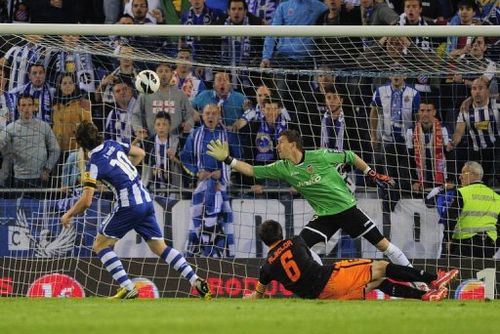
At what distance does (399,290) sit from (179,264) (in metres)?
2.54

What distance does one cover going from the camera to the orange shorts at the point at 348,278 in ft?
47.2

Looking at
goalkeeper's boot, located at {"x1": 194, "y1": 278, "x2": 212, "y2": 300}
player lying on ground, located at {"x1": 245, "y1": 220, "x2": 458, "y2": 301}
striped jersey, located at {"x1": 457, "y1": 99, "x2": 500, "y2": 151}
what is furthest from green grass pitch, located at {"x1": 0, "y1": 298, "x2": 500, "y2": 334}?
striped jersey, located at {"x1": 457, "y1": 99, "x2": 500, "y2": 151}

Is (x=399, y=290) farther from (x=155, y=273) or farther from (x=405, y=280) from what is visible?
(x=155, y=273)

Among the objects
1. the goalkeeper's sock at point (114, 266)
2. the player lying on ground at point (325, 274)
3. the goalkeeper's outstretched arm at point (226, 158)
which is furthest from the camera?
the goalkeeper's outstretched arm at point (226, 158)

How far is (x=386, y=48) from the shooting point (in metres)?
17.8

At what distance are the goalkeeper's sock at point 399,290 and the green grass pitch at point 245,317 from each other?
1.57 ft

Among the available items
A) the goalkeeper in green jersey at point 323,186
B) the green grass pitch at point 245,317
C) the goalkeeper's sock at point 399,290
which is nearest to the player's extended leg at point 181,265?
the green grass pitch at point 245,317

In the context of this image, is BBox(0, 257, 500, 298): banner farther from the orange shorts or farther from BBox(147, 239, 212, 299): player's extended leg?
the orange shorts

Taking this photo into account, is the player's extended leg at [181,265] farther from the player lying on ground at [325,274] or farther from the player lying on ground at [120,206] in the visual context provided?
the player lying on ground at [325,274]

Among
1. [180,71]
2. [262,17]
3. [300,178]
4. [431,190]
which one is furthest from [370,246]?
[262,17]

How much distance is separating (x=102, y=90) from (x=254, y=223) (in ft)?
9.84

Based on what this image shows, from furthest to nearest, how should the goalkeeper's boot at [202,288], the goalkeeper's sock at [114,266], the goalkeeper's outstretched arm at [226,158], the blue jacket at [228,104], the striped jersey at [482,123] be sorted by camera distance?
1. the blue jacket at [228,104]
2. the striped jersey at [482,123]
3. the goalkeeper's outstretched arm at [226,158]
4. the goalkeeper's sock at [114,266]
5. the goalkeeper's boot at [202,288]

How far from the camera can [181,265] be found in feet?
49.0

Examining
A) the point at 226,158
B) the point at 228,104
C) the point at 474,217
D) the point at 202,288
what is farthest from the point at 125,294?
the point at 474,217
